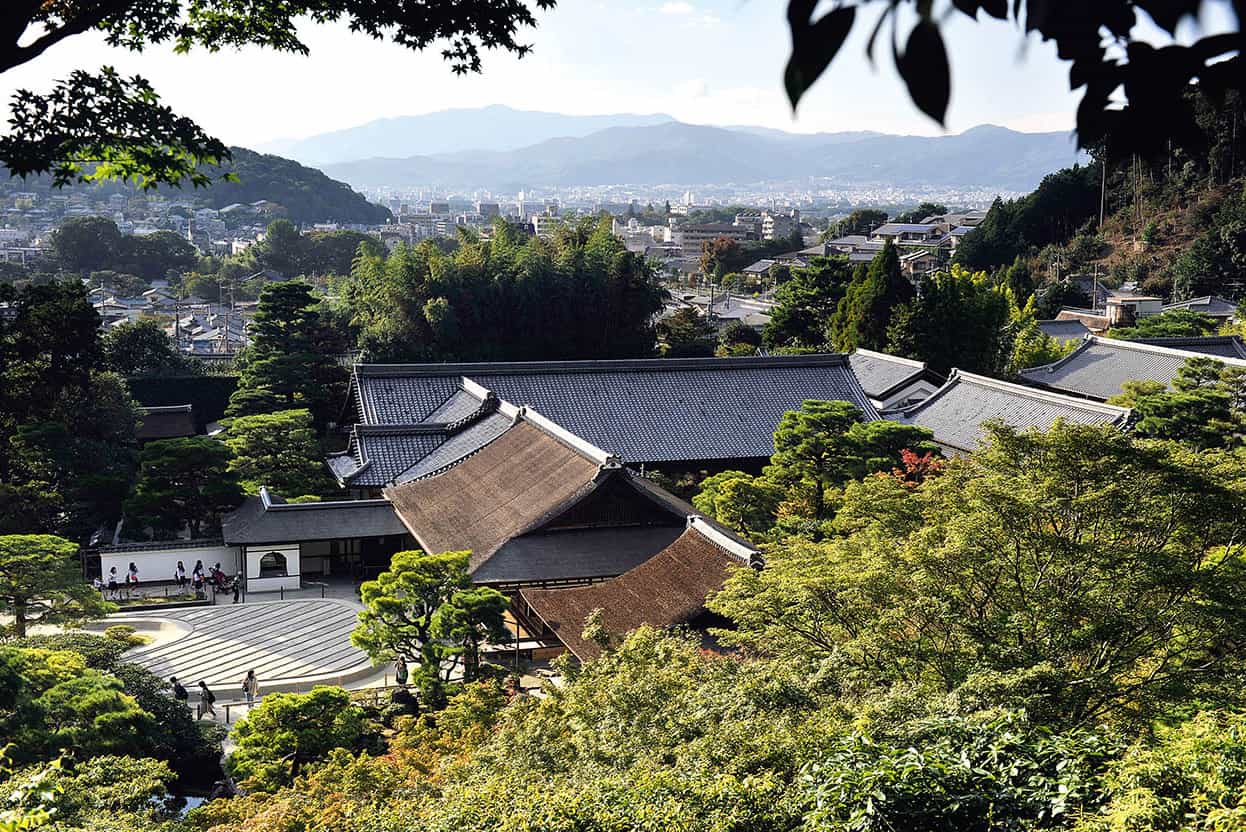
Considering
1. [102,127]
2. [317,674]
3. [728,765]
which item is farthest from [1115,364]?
[102,127]

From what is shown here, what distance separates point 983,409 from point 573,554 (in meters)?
11.8

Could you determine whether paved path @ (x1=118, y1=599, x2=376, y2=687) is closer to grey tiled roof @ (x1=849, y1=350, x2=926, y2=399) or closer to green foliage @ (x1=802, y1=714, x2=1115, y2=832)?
green foliage @ (x1=802, y1=714, x2=1115, y2=832)

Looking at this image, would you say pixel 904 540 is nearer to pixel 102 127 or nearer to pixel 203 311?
pixel 102 127

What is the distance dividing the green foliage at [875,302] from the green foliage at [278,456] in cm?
1572

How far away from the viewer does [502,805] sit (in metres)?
6.20

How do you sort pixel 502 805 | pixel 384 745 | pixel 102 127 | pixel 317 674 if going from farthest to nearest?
pixel 317 674 → pixel 384 745 → pixel 502 805 → pixel 102 127

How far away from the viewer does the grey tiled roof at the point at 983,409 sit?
20766 mm

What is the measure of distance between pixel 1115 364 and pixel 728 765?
85.2 feet

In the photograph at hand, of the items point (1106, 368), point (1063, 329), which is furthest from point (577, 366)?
point (1063, 329)

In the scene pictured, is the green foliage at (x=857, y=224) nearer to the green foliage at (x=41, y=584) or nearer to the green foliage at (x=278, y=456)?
the green foliage at (x=278, y=456)

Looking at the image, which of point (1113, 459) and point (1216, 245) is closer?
point (1113, 459)

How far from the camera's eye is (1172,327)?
34656mm

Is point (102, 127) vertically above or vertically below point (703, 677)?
above

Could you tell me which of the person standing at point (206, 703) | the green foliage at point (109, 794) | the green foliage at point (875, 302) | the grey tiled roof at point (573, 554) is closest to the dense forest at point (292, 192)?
the green foliage at point (875, 302)
